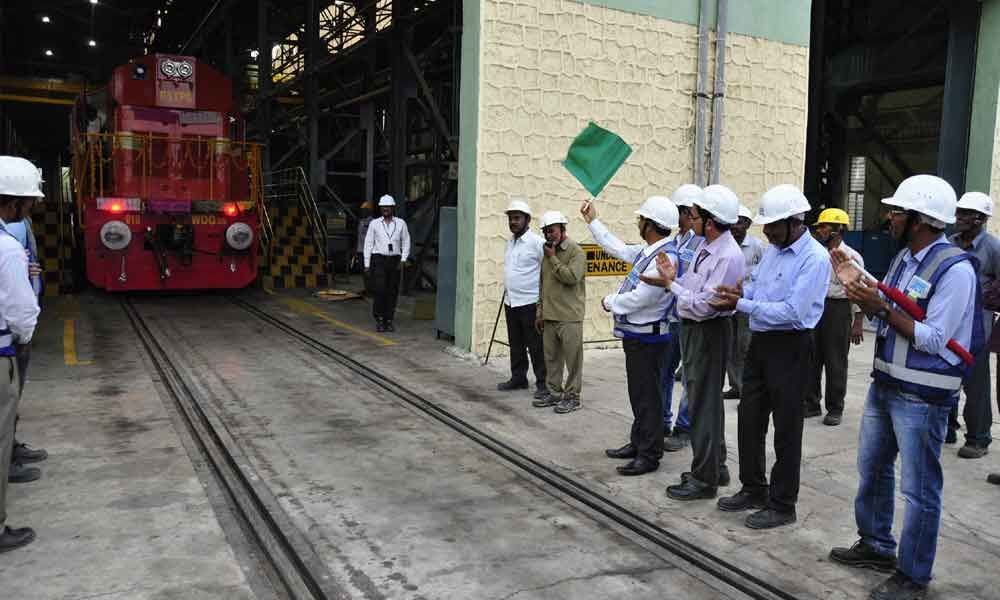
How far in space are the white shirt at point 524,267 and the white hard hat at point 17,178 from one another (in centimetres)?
428

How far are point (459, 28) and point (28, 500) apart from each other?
10313 millimetres

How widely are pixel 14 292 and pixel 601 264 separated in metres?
7.15

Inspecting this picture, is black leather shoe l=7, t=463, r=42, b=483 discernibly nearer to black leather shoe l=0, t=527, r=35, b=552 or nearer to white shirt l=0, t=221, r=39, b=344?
black leather shoe l=0, t=527, r=35, b=552

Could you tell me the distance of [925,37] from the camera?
1662cm

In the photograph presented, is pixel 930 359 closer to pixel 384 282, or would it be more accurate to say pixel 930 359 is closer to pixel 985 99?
pixel 384 282

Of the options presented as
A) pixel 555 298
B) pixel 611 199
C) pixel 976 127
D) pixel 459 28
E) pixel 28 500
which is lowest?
pixel 28 500

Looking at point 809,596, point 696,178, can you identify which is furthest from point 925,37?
point 809,596

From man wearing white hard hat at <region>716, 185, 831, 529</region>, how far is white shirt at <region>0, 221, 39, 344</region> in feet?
11.8

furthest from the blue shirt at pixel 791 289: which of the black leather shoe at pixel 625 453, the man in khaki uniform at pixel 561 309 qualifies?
the man in khaki uniform at pixel 561 309

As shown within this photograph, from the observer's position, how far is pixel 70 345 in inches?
373

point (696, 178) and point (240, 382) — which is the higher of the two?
point (696, 178)

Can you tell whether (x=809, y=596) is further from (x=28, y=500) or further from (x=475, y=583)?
(x=28, y=500)

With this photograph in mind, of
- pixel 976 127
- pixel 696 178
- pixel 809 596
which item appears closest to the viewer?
pixel 809 596

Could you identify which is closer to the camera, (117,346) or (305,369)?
(305,369)
